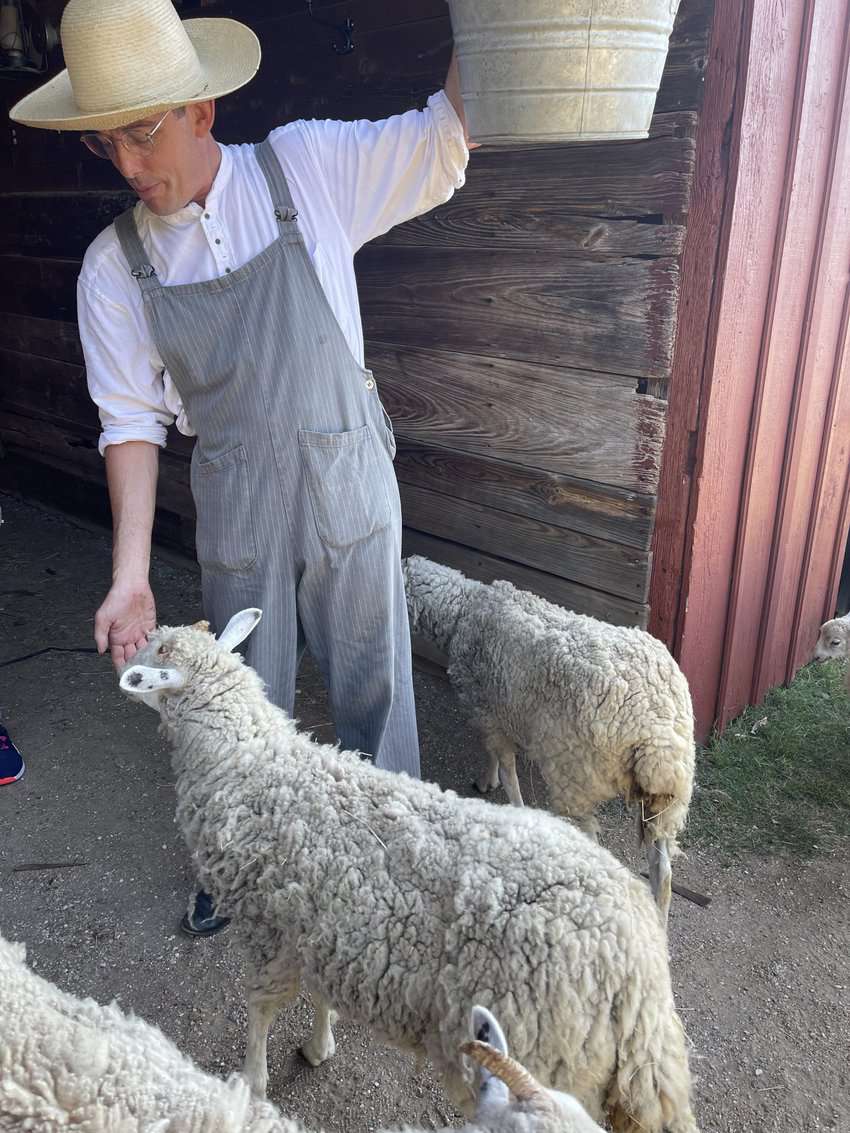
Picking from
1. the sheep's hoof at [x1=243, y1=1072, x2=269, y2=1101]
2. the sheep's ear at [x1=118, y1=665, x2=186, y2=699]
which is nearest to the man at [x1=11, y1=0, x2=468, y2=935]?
the sheep's ear at [x1=118, y1=665, x2=186, y2=699]

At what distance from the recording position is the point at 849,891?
3252 mm

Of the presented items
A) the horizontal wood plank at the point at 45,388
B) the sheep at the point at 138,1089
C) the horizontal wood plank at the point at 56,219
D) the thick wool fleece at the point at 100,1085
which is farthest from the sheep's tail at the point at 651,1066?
the horizontal wood plank at the point at 45,388

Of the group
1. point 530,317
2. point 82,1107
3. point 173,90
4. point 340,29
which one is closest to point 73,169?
point 340,29

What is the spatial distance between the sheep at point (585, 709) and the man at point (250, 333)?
0.70 meters

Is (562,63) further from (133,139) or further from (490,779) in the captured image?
(490,779)

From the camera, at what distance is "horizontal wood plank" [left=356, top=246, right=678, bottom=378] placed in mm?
3361

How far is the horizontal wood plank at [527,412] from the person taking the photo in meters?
3.50

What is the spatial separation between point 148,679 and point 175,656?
Result: 4.1 inches

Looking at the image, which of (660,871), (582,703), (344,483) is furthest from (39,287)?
(660,871)

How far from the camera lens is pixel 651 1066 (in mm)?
1741

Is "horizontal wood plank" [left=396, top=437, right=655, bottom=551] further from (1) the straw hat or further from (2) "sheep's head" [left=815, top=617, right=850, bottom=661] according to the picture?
(1) the straw hat

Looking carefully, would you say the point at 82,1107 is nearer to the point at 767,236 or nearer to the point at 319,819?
the point at 319,819

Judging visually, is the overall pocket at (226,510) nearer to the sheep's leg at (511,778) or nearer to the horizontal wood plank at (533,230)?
the sheep's leg at (511,778)

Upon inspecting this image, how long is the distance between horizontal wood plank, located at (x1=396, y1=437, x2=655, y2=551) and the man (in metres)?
1.25
